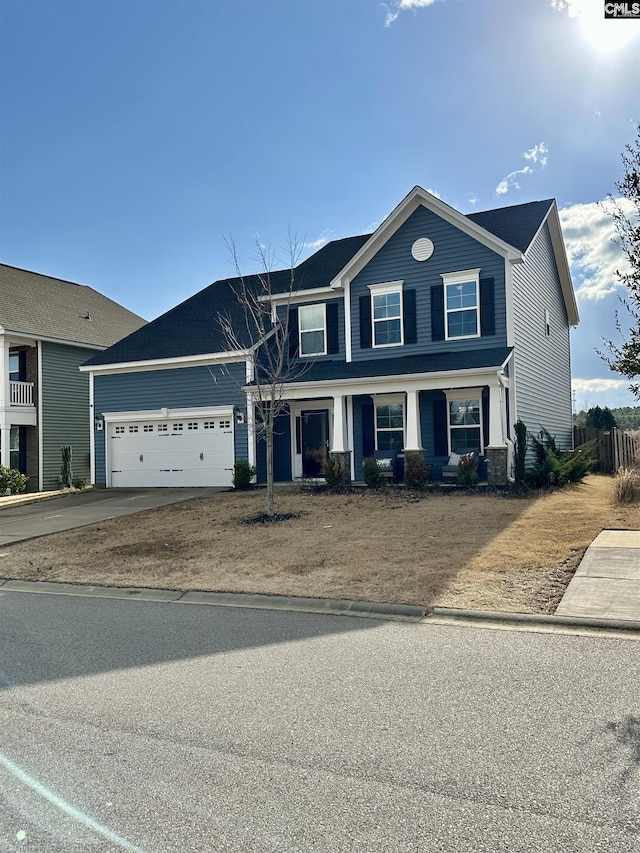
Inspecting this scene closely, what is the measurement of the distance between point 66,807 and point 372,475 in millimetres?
14365

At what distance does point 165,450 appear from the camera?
2178 centimetres

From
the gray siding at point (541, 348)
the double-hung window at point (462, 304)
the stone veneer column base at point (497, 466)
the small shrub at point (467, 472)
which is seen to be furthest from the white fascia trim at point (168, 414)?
the gray siding at point (541, 348)

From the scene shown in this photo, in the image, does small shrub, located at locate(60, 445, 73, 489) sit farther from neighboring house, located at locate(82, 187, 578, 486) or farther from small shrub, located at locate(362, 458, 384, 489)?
small shrub, located at locate(362, 458, 384, 489)

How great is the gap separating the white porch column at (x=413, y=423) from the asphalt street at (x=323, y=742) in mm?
11365

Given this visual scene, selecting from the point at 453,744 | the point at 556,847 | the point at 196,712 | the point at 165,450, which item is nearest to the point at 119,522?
the point at 165,450

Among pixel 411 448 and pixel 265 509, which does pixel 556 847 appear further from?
pixel 411 448

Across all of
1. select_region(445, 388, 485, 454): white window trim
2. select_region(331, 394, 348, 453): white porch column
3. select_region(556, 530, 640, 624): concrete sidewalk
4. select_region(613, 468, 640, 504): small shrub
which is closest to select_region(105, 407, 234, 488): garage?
select_region(331, 394, 348, 453): white porch column

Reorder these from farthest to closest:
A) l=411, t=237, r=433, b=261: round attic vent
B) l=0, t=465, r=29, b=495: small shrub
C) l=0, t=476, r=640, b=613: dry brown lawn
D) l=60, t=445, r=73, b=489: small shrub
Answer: l=60, t=445, r=73, b=489: small shrub
l=0, t=465, r=29, b=495: small shrub
l=411, t=237, r=433, b=261: round attic vent
l=0, t=476, r=640, b=613: dry brown lawn

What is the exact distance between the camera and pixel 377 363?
18984mm

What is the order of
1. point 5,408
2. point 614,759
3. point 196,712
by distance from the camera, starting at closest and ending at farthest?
point 614,759, point 196,712, point 5,408

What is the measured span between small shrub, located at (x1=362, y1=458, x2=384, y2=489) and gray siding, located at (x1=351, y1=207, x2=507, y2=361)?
3803 millimetres

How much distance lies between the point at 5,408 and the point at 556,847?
24.1m

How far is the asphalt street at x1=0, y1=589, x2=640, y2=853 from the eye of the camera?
9.76 ft

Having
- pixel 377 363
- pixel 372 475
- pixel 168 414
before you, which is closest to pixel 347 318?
pixel 377 363
